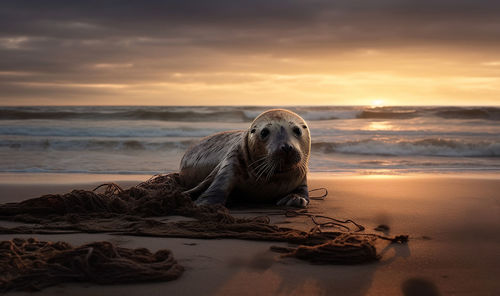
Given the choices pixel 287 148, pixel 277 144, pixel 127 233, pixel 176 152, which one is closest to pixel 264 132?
pixel 277 144

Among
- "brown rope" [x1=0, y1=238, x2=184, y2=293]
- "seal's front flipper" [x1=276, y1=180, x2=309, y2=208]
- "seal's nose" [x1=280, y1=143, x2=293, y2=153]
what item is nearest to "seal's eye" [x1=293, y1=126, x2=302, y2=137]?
"seal's nose" [x1=280, y1=143, x2=293, y2=153]

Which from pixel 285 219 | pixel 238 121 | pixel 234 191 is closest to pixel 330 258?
pixel 285 219

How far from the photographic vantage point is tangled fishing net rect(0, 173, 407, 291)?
288 centimetres

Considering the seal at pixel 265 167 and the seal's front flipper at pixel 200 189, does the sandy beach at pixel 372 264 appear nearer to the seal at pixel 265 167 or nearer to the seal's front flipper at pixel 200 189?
the seal at pixel 265 167

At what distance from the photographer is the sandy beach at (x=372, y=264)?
285 cm

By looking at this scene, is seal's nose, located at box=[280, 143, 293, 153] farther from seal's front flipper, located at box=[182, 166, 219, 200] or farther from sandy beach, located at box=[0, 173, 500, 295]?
seal's front flipper, located at box=[182, 166, 219, 200]

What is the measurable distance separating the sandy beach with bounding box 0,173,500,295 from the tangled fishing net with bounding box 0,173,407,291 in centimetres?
9

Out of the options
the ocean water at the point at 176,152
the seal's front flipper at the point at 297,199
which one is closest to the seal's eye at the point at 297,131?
the seal's front flipper at the point at 297,199

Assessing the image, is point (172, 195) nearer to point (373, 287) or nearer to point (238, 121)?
point (373, 287)

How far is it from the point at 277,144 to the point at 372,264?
2211 millimetres

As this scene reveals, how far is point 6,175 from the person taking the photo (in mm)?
9031

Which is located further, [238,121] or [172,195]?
[238,121]

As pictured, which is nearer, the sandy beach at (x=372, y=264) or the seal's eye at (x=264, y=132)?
the sandy beach at (x=372, y=264)

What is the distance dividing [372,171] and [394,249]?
250 inches
